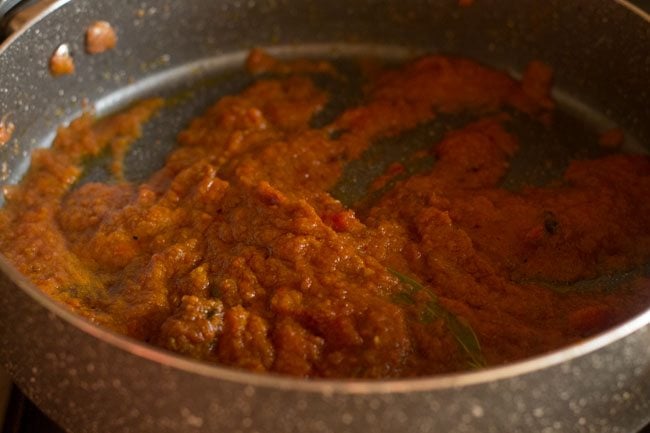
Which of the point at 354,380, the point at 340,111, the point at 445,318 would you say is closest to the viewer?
the point at 354,380

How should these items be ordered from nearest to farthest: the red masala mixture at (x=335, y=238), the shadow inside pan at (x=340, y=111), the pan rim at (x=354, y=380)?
the pan rim at (x=354, y=380) → the red masala mixture at (x=335, y=238) → the shadow inside pan at (x=340, y=111)

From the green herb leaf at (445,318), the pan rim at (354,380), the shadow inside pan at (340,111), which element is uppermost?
the pan rim at (354,380)

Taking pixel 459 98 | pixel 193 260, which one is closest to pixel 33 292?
pixel 193 260

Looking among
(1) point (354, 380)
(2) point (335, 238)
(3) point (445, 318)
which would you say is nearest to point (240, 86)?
(2) point (335, 238)

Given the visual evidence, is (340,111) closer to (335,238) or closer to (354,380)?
(335,238)

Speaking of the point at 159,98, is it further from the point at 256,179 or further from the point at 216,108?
the point at 256,179

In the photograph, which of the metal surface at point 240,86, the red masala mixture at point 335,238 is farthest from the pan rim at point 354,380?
the red masala mixture at point 335,238

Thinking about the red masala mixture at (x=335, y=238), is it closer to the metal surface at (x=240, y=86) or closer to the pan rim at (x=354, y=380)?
the metal surface at (x=240, y=86)
